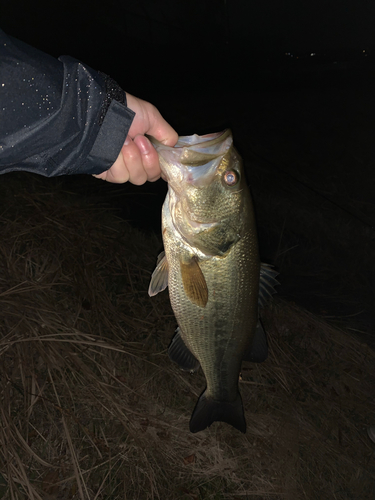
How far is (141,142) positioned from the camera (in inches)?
58.8

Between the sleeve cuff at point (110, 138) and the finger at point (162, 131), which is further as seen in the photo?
the finger at point (162, 131)

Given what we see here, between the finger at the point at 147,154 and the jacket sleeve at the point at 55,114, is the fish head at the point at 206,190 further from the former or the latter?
the jacket sleeve at the point at 55,114

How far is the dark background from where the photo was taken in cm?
471

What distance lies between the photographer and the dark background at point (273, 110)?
471 cm

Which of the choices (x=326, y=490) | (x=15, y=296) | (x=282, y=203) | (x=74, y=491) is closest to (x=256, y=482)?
(x=326, y=490)

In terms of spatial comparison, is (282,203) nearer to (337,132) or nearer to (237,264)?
(337,132)

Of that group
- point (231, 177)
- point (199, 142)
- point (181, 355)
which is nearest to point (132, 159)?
point (199, 142)

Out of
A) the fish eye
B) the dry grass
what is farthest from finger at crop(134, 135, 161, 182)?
the dry grass

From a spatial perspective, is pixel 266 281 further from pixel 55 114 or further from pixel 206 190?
pixel 55 114

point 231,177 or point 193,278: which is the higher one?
point 231,177

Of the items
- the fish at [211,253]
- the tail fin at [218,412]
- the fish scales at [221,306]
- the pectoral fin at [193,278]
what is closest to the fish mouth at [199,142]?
the fish at [211,253]

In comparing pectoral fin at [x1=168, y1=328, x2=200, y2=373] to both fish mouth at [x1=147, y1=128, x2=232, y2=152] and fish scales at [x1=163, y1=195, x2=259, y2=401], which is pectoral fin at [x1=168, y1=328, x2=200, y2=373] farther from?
fish mouth at [x1=147, y1=128, x2=232, y2=152]

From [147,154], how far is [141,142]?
0.06 meters

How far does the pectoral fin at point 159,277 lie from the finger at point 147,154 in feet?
1.57
